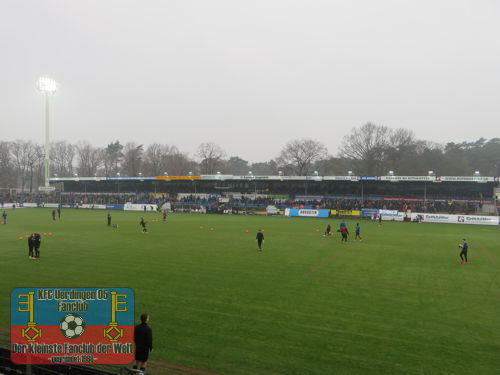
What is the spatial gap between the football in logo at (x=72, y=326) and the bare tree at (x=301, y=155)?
86.1 meters

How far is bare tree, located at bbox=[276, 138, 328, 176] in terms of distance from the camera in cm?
9162

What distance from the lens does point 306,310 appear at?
11547 mm

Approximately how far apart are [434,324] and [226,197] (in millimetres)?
65573

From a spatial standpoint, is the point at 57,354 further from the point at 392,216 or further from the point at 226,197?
the point at 226,197

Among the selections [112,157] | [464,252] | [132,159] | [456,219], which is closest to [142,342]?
[464,252]

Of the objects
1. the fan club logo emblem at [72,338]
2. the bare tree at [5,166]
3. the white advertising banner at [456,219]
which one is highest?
the bare tree at [5,166]

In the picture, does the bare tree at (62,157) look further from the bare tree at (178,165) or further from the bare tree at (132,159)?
the bare tree at (178,165)

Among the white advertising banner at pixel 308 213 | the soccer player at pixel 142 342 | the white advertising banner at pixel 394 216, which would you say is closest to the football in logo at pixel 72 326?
the soccer player at pixel 142 342

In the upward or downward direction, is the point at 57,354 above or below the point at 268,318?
above

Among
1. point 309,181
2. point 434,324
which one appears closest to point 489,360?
point 434,324

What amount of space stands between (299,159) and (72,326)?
8695 cm

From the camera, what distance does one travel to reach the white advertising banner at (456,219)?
49.3 metres

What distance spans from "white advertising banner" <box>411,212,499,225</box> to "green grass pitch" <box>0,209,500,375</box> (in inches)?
1163

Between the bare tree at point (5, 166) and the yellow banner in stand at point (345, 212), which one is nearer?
the yellow banner in stand at point (345, 212)
